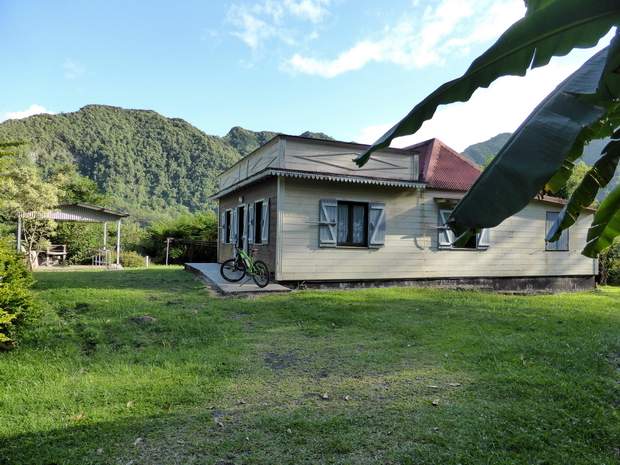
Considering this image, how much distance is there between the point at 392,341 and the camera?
16.9 feet

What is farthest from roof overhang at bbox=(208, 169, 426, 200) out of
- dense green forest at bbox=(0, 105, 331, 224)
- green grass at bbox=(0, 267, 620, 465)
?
dense green forest at bbox=(0, 105, 331, 224)

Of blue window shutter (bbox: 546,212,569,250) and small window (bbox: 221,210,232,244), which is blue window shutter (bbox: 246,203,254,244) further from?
blue window shutter (bbox: 546,212,569,250)

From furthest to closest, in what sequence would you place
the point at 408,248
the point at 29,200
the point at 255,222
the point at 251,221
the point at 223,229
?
the point at 223,229
the point at 29,200
the point at 251,221
the point at 255,222
the point at 408,248

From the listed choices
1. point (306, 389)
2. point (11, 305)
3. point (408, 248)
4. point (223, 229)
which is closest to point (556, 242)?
point (408, 248)

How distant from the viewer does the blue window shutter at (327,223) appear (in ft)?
32.0

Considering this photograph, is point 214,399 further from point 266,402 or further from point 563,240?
point 563,240

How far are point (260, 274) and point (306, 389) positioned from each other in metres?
5.93

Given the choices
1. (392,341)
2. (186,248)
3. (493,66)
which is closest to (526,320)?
(392,341)

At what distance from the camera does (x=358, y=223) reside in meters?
10.4

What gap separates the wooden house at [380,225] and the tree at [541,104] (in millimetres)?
7331

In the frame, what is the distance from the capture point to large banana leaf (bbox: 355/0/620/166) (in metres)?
1.58

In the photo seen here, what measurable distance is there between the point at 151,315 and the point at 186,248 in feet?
49.4

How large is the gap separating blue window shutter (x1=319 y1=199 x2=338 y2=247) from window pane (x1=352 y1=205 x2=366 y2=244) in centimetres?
72

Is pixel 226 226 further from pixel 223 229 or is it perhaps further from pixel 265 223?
pixel 265 223
